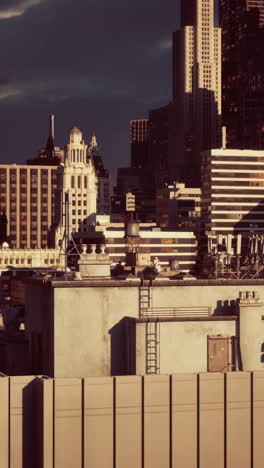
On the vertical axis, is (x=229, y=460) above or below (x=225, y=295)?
below

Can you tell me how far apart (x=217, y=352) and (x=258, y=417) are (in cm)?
776

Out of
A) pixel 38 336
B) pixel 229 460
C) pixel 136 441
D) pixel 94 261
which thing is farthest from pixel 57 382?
pixel 94 261

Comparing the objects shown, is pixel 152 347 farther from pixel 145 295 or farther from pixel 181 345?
pixel 145 295

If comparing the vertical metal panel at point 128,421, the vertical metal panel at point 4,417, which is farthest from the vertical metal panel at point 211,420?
the vertical metal panel at point 4,417

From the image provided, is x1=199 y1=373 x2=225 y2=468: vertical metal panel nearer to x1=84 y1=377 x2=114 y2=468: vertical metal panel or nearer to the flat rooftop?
x1=84 y1=377 x2=114 y2=468: vertical metal panel

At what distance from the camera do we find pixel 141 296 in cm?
5531

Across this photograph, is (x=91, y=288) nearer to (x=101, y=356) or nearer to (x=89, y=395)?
(x=101, y=356)

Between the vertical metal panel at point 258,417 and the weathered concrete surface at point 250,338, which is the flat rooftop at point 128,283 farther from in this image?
the vertical metal panel at point 258,417

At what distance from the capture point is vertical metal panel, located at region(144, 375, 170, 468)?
45.9m

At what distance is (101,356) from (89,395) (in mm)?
8868

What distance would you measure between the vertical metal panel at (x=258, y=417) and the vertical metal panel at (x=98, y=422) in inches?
239

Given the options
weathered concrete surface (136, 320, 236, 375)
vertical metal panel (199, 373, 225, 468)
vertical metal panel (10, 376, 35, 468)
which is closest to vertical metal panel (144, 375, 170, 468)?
vertical metal panel (199, 373, 225, 468)

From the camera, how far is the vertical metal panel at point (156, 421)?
4591 centimetres

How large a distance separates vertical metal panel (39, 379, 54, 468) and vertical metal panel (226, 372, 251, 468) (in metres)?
7.31
